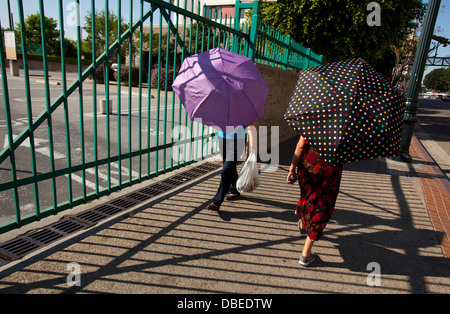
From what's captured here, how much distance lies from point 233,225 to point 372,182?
3.54 m

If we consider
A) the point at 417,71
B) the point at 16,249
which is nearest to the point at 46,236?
the point at 16,249

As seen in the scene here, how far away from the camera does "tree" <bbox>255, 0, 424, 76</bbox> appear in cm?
1079

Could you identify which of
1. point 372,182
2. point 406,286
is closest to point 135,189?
point 406,286

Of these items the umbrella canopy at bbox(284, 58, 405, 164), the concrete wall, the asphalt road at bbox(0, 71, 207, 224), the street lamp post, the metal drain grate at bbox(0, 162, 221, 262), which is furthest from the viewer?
the street lamp post

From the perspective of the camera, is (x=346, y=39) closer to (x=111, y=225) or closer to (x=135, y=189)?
(x=135, y=189)

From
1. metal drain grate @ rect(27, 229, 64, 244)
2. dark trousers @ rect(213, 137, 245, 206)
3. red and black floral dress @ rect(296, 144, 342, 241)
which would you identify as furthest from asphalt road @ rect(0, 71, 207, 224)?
red and black floral dress @ rect(296, 144, 342, 241)

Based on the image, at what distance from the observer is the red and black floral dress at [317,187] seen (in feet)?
9.57

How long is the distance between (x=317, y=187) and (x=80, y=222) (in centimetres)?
A: 259

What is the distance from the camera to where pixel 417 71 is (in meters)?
7.30

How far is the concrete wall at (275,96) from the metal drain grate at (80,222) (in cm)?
254

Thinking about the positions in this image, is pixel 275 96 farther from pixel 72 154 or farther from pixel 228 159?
pixel 72 154

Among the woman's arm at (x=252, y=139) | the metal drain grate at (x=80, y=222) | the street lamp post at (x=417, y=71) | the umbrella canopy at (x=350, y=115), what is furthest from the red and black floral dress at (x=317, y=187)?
the street lamp post at (x=417, y=71)

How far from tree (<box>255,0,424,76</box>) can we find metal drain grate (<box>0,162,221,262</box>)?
28.7 ft

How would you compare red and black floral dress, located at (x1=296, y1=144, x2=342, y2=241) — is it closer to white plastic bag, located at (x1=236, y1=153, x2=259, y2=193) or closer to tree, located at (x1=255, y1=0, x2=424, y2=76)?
white plastic bag, located at (x1=236, y1=153, x2=259, y2=193)
